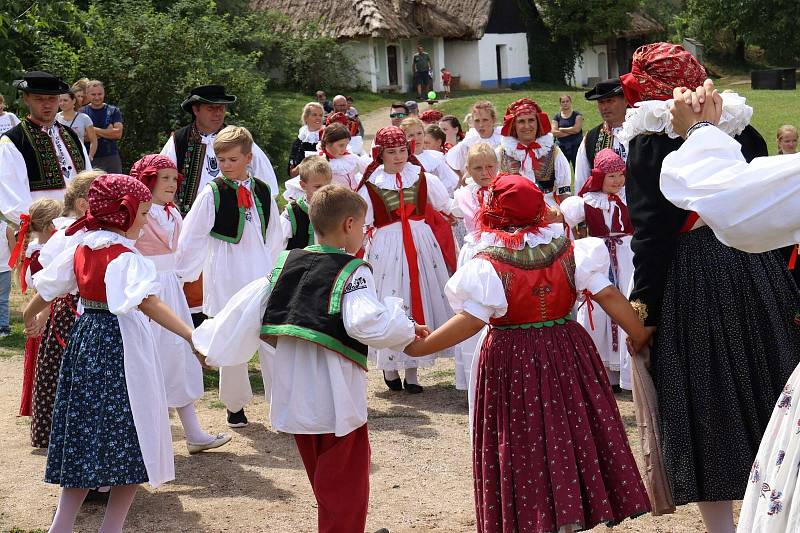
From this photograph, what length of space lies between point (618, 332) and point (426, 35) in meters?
34.1

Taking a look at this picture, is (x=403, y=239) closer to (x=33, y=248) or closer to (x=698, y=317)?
(x=33, y=248)

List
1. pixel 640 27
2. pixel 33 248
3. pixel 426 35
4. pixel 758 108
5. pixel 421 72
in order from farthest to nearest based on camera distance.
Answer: pixel 640 27, pixel 426 35, pixel 421 72, pixel 758 108, pixel 33 248

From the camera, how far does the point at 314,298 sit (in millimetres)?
4125

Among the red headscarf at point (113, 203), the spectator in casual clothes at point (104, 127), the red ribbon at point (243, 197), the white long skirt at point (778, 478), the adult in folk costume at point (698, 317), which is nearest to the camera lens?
the white long skirt at point (778, 478)

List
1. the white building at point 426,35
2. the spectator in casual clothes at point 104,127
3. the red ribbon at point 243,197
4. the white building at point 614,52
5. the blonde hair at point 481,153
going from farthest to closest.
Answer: the white building at point 614,52 → the white building at point 426,35 → the spectator in casual clothes at point 104,127 → the blonde hair at point 481,153 → the red ribbon at point 243,197

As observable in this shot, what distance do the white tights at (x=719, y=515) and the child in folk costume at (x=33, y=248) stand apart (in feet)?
11.4

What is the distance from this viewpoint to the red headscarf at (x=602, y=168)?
6.98 m

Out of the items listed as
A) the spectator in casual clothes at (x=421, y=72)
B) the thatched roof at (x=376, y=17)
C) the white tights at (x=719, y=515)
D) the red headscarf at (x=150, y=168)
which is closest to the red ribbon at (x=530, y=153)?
the red headscarf at (x=150, y=168)

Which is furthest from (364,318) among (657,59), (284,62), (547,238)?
(284,62)

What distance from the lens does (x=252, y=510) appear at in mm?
5273

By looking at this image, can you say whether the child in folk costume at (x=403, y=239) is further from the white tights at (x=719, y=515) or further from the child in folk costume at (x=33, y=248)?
the white tights at (x=719, y=515)

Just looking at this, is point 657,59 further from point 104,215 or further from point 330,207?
point 104,215

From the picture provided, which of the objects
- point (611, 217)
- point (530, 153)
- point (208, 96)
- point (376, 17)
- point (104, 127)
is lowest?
point (611, 217)

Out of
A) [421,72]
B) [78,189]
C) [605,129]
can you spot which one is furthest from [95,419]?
[421,72]
